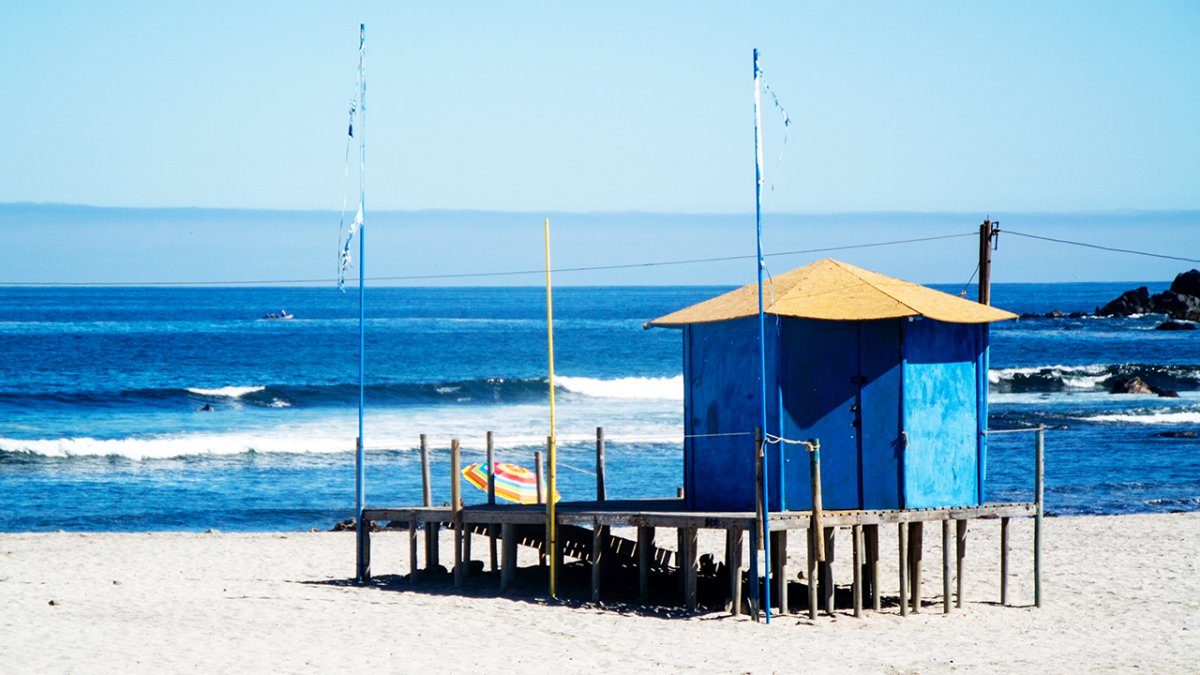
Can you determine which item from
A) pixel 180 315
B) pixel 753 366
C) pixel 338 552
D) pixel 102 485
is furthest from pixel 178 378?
pixel 180 315

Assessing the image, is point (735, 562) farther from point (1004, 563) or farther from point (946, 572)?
point (1004, 563)

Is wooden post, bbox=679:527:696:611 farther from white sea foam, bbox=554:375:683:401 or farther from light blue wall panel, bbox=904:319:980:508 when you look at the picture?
white sea foam, bbox=554:375:683:401

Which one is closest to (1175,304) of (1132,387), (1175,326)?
(1175,326)

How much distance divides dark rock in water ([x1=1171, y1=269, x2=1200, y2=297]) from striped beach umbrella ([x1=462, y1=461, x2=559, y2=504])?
89775mm

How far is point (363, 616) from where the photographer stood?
1409cm

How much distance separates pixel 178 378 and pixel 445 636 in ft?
150

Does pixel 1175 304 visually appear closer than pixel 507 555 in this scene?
No

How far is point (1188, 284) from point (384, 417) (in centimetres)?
7852

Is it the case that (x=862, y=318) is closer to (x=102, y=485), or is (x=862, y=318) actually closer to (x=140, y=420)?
(x=102, y=485)

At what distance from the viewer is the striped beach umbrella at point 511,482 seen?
19312 millimetres

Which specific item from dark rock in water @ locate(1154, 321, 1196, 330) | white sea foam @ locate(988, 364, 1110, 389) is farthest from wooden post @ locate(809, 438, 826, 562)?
dark rock in water @ locate(1154, 321, 1196, 330)

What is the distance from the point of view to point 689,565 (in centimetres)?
1452

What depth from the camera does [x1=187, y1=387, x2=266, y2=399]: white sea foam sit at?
47469 mm

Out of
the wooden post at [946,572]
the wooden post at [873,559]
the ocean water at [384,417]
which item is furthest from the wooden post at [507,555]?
the ocean water at [384,417]
